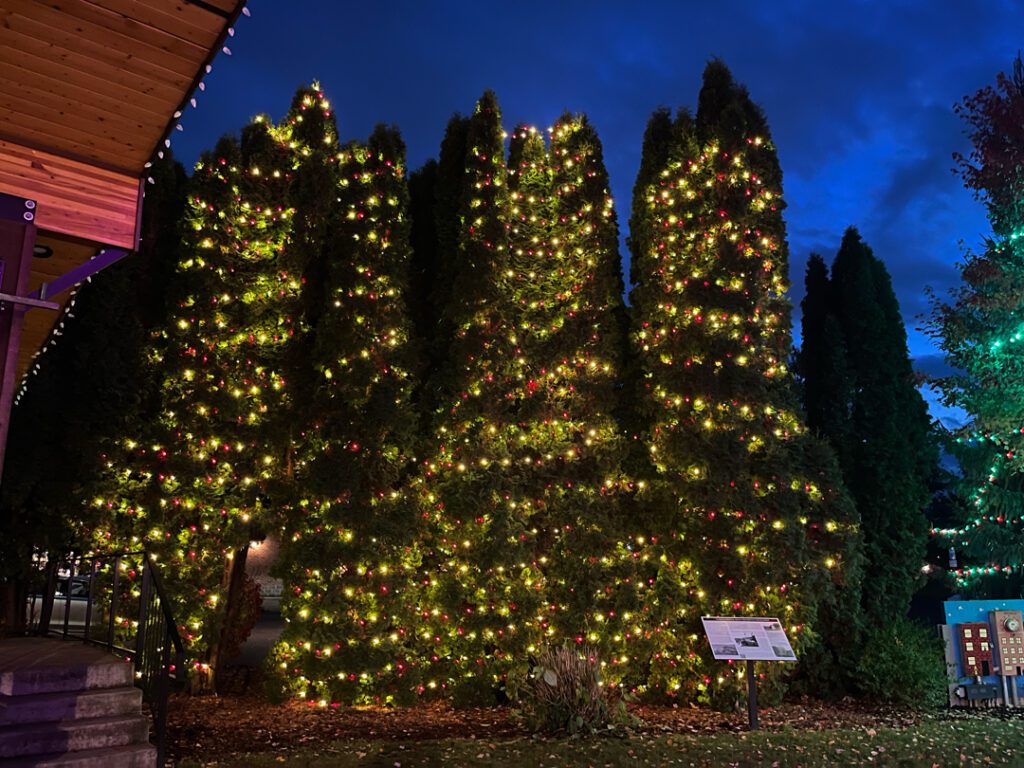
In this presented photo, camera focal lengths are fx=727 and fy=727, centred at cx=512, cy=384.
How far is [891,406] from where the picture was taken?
12.1 meters

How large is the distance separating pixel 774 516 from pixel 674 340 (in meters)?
2.82

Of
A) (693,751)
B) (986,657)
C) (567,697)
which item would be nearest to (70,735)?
(567,697)

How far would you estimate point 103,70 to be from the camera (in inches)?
192

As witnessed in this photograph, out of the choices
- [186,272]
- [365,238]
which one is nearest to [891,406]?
[365,238]

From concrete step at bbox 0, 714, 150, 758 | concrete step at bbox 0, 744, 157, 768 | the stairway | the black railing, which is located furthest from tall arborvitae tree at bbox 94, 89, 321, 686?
concrete step at bbox 0, 744, 157, 768

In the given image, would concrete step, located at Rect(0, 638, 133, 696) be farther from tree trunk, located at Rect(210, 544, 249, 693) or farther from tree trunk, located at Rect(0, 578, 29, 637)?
tree trunk, located at Rect(0, 578, 29, 637)

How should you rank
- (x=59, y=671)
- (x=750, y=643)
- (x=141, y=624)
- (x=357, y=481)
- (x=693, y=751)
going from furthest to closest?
1. (x=357, y=481)
2. (x=750, y=643)
3. (x=693, y=751)
4. (x=141, y=624)
5. (x=59, y=671)

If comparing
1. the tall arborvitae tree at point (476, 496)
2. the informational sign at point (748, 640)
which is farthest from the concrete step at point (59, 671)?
the informational sign at point (748, 640)

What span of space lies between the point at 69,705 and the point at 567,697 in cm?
472

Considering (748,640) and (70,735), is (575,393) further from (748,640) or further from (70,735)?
(70,735)

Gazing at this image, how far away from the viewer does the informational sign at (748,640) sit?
808cm

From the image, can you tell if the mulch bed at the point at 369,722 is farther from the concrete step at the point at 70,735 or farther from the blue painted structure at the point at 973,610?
the blue painted structure at the point at 973,610

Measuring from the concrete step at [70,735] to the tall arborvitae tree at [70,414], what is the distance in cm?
511

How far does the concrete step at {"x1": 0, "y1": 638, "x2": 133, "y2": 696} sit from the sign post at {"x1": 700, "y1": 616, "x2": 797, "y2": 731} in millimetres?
5912
